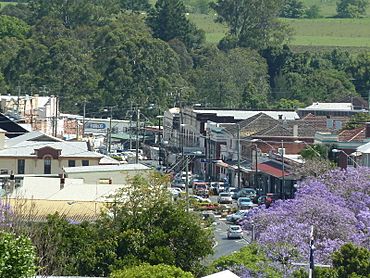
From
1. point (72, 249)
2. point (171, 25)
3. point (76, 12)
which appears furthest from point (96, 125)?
point (72, 249)

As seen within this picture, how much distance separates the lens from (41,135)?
283 ft

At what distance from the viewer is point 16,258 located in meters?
28.3

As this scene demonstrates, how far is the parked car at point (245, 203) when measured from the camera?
72.4 metres

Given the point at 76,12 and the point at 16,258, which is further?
the point at 76,12

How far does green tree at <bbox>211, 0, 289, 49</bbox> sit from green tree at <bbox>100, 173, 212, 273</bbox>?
111272 millimetres

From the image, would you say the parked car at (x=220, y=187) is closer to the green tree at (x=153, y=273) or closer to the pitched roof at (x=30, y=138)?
the pitched roof at (x=30, y=138)

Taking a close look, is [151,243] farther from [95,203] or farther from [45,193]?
[45,193]

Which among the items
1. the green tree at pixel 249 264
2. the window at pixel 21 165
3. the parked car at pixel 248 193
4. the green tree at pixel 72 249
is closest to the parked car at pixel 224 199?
the parked car at pixel 248 193

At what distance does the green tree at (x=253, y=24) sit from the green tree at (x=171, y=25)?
4316 millimetres

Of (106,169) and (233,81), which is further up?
(233,81)

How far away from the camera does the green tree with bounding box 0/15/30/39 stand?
157625mm

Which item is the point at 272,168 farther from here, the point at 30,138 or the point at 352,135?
the point at 30,138

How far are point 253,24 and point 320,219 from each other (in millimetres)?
112868

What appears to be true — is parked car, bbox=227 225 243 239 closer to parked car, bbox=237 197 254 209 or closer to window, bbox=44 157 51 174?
parked car, bbox=237 197 254 209
